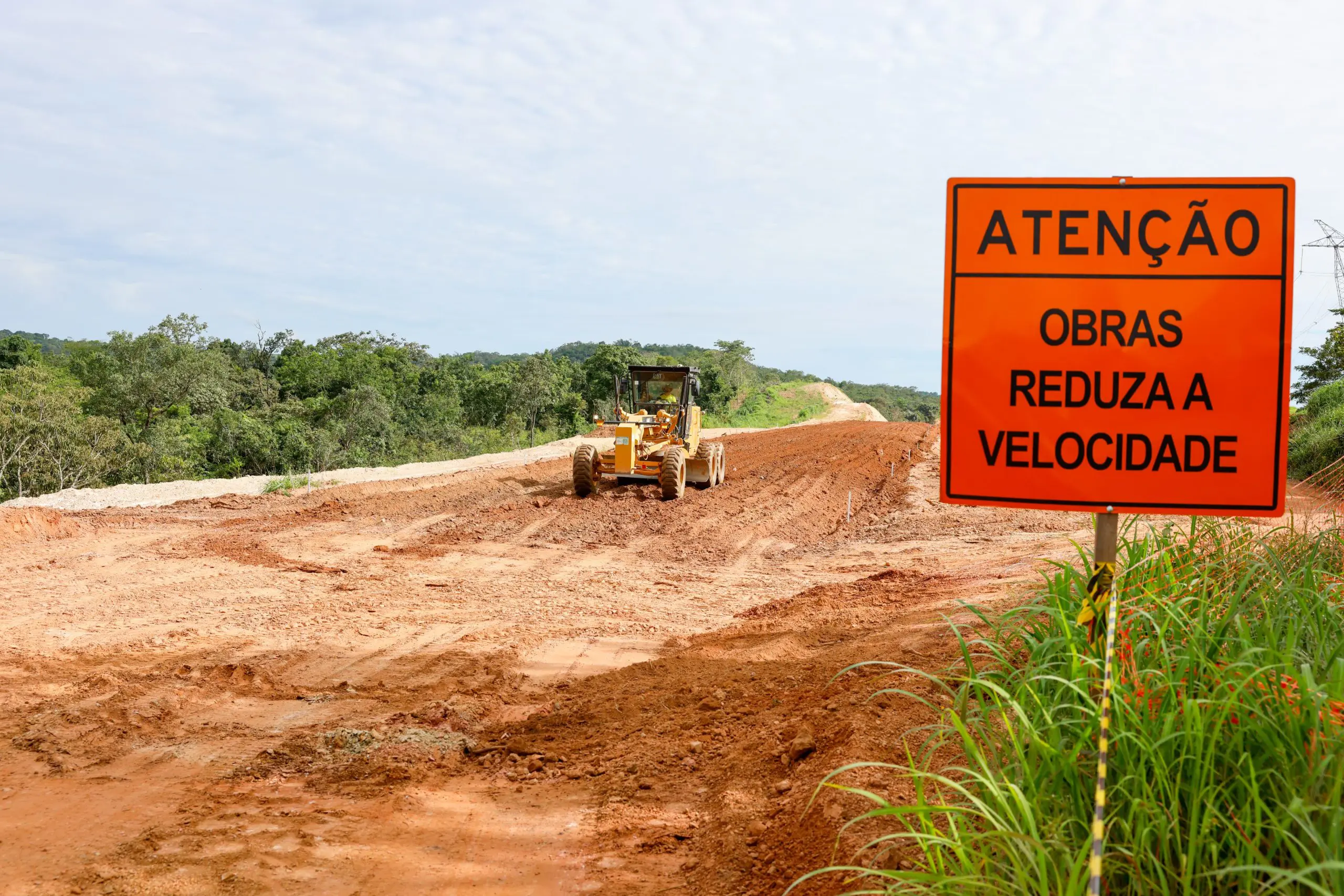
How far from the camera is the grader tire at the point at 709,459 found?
18375 mm

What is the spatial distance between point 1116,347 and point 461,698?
495 cm

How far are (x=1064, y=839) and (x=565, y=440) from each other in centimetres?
3070

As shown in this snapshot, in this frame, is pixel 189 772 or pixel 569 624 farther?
pixel 569 624

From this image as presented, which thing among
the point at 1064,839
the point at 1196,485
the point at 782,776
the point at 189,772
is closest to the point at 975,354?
the point at 1196,485

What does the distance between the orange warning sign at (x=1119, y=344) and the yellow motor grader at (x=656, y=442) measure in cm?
1272

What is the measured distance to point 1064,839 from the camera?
2.54 m

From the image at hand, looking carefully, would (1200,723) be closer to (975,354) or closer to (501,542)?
(975,354)

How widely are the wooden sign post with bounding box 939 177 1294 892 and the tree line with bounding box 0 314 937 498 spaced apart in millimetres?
27227

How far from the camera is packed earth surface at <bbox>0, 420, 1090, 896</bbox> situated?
4.01 metres

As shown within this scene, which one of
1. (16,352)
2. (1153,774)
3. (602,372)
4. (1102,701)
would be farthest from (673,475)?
(16,352)

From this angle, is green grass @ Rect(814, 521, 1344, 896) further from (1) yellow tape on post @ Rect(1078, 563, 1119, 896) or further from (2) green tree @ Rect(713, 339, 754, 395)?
(2) green tree @ Rect(713, 339, 754, 395)

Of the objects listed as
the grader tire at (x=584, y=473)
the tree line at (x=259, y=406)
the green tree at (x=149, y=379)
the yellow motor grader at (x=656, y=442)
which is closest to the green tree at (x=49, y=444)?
the tree line at (x=259, y=406)

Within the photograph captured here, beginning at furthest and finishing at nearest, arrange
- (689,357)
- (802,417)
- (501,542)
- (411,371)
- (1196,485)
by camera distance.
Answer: (689,357) → (802,417) → (411,371) → (501,542) → (1196,485)

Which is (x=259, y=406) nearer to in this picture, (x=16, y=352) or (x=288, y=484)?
(x=16, y=352)
